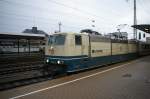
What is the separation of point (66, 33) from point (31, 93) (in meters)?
5.33

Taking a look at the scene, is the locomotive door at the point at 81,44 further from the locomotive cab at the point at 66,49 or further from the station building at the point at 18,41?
the station building at the point at 18,41

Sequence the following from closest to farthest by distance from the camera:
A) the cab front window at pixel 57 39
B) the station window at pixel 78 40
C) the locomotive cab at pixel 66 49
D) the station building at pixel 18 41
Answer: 1. the locomotive cab at pixel 66 49
2. the cab front window at pixel 57 39
3. the station window at pixel 78 40
4. the station building at pixel 18 41

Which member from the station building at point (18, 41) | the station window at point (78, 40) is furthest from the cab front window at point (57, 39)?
the station building at point (18, 41)

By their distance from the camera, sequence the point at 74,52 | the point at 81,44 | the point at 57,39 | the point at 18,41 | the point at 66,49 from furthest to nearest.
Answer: the point at 18,41 < the point at 81,44 < the point at 57,39 < the point at 74,52 < the point at 66,49

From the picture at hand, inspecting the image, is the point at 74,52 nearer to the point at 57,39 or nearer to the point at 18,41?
the point at 57,39

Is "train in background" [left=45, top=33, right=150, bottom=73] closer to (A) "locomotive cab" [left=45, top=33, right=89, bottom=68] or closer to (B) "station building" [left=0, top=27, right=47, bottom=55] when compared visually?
(A) "locomotive cab" [left=45, top=33, right=89, bottom=68]

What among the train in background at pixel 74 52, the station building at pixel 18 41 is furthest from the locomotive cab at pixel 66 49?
the station building at pixel 18 41

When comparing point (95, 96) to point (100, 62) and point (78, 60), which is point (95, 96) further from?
point (100, 62)

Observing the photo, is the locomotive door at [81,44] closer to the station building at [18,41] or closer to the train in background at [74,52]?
the train in background at [74,52]

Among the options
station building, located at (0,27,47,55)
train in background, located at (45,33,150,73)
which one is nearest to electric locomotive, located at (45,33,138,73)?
train in background, located at (45,33,150,73)

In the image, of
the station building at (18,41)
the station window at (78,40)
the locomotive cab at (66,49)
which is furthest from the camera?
the station building at (18,41)

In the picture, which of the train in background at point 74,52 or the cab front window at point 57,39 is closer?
the train in background at point 74,52

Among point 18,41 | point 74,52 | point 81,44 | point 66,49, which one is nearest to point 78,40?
point 81,44

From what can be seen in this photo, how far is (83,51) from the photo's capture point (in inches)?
544
